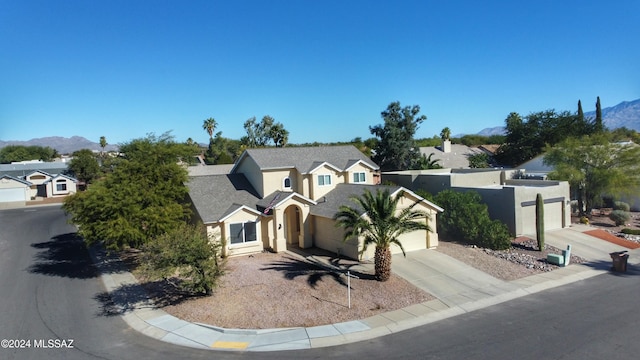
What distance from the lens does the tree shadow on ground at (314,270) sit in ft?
67.8

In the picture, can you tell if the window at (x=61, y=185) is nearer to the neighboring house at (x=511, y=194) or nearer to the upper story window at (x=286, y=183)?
the upper story window at (x=286, y=183)

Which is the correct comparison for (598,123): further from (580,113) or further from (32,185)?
(32,185)

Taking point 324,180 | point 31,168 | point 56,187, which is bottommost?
point 56,187

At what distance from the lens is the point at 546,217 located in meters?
32.0

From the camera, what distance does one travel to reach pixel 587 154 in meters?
37.5

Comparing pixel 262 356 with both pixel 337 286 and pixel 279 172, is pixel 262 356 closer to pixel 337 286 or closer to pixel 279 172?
pixel 337 286

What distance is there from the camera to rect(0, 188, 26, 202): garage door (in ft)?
194

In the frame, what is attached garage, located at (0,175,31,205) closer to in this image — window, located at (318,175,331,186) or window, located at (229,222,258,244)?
window, located at (229,222,258,244)

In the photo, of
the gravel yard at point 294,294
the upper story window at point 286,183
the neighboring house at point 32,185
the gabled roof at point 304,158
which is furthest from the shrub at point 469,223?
the neighboring house at point 32,185

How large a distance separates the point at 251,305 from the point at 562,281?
1597 cm

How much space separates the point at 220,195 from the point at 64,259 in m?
10.7

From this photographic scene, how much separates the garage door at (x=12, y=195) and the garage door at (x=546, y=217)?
6508 centimetres

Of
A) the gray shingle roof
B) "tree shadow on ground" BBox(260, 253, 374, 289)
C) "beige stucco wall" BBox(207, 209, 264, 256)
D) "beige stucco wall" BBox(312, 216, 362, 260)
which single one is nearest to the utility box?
the gray shingle roof

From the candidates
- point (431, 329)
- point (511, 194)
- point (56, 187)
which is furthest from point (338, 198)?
point (56, 187)
